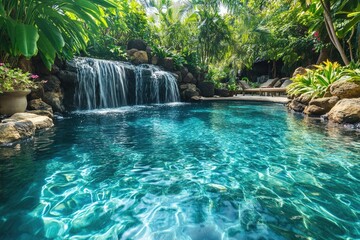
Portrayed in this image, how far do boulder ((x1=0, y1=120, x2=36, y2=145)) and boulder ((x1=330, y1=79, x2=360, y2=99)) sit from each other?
10043 millimetres

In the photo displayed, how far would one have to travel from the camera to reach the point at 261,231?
Result: 192cm

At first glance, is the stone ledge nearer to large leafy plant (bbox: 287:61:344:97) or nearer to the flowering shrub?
the flowering shrub

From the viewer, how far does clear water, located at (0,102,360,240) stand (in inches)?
77.6

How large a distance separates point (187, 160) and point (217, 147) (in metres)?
1.10

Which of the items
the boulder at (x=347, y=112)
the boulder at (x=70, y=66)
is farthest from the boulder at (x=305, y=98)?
the boulder at (x=70, y=66)

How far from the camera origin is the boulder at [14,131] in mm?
4626

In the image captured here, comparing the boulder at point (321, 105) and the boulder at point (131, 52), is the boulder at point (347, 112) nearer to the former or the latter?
the boulder at point (321, 105)

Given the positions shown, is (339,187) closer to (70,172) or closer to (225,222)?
(225,222)

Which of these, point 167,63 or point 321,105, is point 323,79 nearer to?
point 321,105

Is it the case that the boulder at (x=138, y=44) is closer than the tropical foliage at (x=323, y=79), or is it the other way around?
the tropical foliage at (x=323, y=79)

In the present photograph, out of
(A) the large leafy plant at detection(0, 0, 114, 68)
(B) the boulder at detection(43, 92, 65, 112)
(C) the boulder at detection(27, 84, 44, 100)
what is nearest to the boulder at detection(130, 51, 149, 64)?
(B) the boulder at detection(43, 92, 65, 112)

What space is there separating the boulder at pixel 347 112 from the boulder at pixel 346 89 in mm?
752

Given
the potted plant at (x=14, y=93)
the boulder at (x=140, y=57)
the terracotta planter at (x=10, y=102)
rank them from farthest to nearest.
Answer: the boulder at (x=140, y=57) → the terracotta planter at (x=10, y=102) → the potted plant at (x=14, y=93)

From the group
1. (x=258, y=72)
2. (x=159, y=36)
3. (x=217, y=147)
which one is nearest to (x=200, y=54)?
(x=159, y=36)
